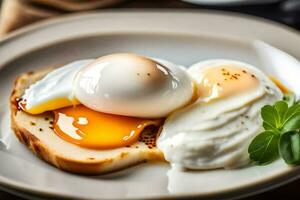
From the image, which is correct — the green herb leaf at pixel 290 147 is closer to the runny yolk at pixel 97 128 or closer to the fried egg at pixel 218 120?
the fried egg at pixel 218 120

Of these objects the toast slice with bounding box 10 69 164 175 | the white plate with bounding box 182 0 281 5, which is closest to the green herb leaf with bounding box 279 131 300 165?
the toast slice with bounding box 10 69 164 175

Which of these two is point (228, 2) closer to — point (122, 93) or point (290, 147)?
point (122, 93)

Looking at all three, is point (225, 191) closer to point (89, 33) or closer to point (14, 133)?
point (14, 133)

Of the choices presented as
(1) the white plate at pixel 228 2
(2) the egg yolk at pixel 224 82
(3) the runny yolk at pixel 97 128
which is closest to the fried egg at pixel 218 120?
(2) the egg yolk at pixel 224 82

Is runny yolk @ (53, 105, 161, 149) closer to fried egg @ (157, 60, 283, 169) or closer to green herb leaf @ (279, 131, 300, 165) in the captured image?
fried egg @ (157, 60, 283, 169)

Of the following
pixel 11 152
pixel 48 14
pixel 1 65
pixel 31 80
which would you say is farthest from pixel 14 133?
pixel 48 14

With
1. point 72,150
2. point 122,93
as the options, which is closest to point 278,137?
point 122,93
